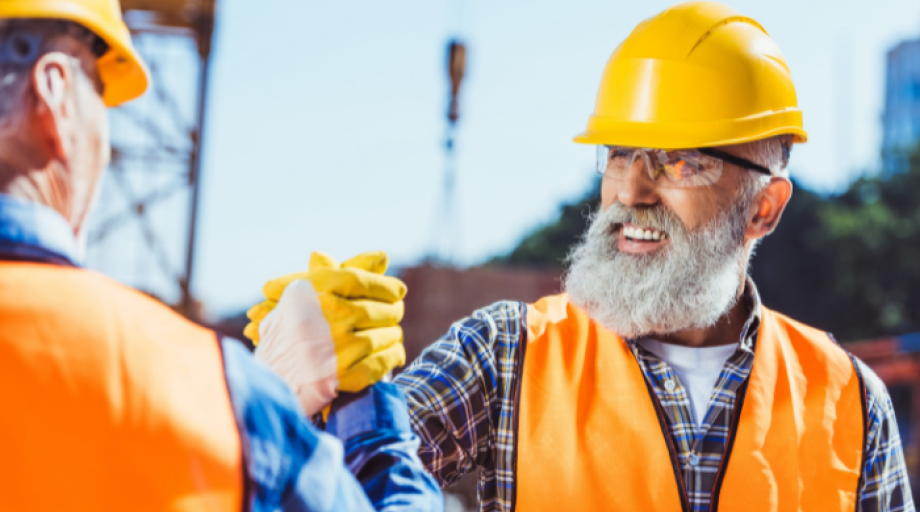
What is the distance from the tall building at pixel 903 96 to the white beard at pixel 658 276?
49.8 m

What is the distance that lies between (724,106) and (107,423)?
5.95ft

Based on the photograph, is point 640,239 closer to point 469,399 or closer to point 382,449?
point 469,399

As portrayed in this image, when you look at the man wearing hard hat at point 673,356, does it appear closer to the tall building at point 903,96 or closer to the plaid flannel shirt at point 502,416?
the plaid flannel shirt at point 502,416

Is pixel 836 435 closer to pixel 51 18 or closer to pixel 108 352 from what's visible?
pixel 108 352

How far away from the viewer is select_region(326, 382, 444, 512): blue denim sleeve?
1273 millimetres

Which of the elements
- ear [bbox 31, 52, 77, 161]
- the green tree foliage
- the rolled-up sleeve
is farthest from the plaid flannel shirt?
the green tree foliage

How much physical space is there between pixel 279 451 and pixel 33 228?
0.46 m

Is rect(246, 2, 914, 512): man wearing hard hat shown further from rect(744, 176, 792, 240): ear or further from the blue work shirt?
the blue work shirt

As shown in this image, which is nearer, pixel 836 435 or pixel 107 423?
pixel 107 423

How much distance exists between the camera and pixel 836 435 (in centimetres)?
202

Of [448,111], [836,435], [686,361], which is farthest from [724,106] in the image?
[448,111]

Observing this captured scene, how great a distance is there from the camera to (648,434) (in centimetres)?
193

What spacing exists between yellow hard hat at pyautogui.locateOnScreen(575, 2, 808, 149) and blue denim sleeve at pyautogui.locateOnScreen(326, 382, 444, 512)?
1167 millimetres

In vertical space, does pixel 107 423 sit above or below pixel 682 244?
below
